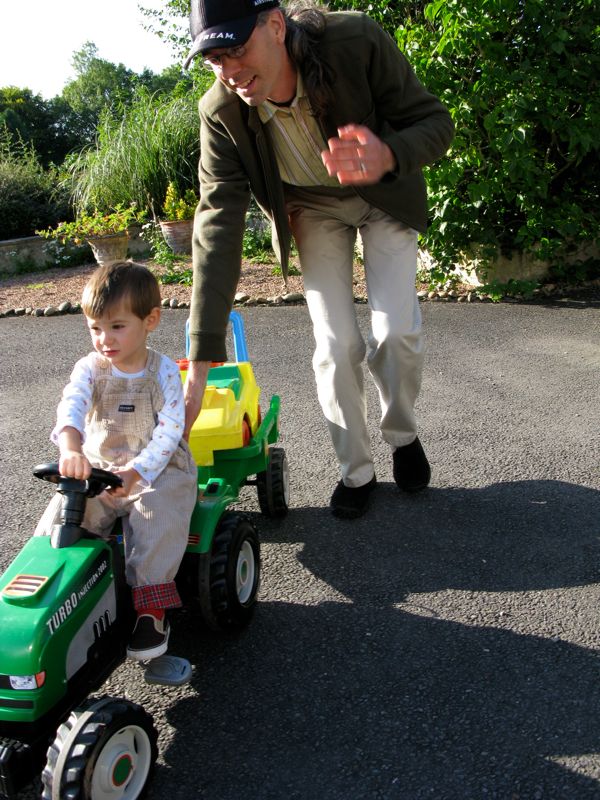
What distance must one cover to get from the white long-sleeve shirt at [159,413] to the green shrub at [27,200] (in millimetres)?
11616

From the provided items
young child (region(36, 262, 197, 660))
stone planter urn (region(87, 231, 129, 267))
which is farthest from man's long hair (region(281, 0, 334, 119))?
stone planter urn (region(87, 231, 129, 267))

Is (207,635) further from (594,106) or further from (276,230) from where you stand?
(594,106)

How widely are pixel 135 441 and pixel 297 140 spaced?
1352 millimetres

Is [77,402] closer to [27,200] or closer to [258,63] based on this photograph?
[258,63]

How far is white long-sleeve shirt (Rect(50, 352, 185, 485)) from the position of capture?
7.95 feet

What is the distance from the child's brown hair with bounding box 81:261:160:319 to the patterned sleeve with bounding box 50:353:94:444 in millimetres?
190

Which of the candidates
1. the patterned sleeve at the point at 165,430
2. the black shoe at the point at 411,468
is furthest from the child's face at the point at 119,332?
the black shoe at the point at 411,468

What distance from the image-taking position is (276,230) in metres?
3.29

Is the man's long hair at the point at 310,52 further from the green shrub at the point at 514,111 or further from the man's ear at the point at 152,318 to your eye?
the green shrub at the point at 514,111

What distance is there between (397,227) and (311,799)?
2.15 metres

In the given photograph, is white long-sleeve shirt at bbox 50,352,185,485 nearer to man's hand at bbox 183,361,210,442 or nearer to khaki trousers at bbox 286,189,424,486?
man's hand at bbox 183,361,210,442

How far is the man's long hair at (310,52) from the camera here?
284 centimetres

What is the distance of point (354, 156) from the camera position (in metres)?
2.62

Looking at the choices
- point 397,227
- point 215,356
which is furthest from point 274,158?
point 215,356
